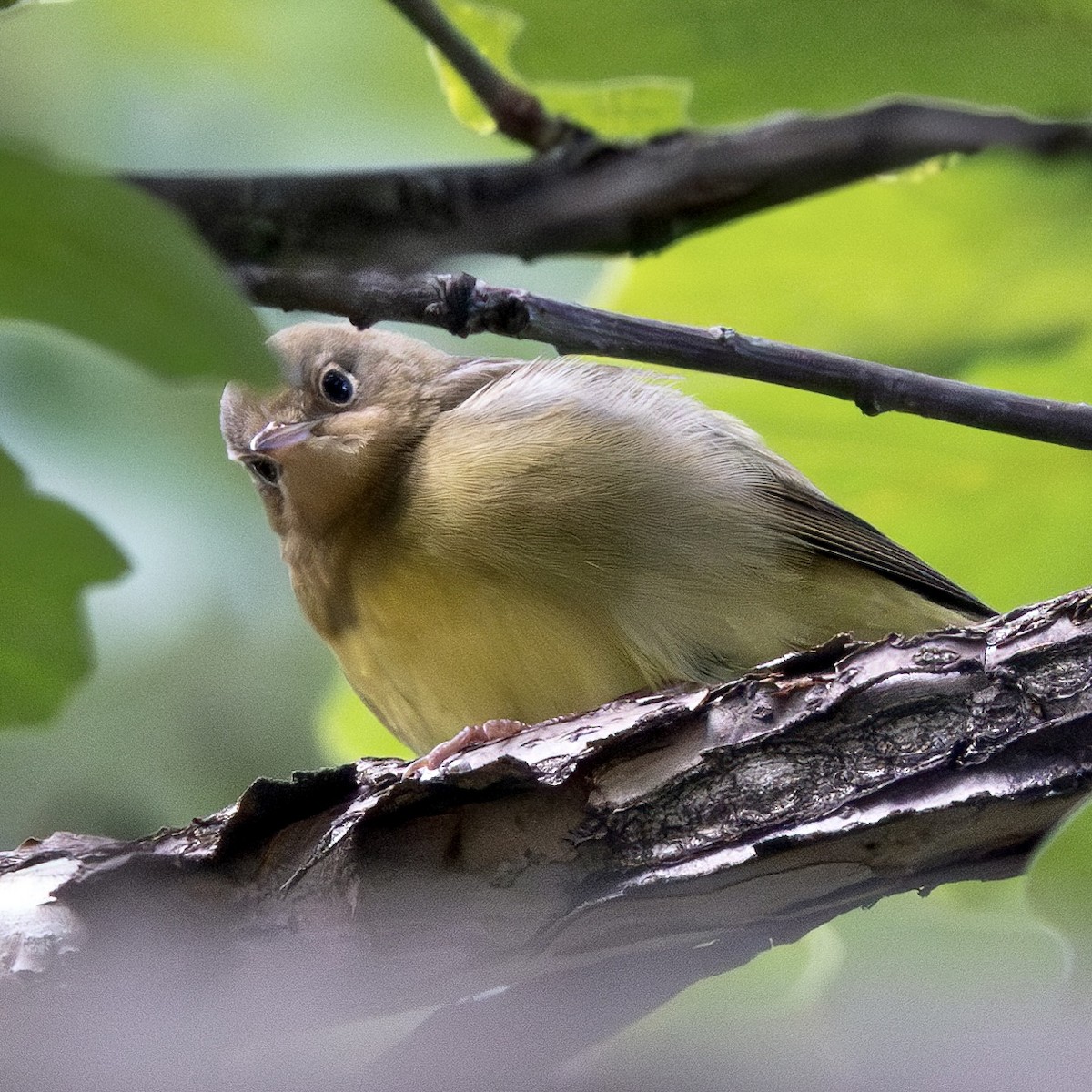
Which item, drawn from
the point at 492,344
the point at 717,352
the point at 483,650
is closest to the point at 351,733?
the point at 483,650

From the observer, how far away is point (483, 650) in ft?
9.91

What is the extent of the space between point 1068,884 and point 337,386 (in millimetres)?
2963

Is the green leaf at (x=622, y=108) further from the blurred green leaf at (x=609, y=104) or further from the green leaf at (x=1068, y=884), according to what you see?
the green leaf at (x=1068, y=884)

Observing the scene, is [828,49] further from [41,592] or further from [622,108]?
[622,108]

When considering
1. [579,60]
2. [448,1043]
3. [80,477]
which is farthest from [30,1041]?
[80,477]

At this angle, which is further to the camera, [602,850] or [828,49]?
[602,850]

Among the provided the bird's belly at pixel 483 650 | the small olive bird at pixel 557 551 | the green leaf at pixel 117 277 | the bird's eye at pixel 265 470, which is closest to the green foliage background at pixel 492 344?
the green leaf at pixel 117 277

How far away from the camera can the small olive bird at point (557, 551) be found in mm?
2988

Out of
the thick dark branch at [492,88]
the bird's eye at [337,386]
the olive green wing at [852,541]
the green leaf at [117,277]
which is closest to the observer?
the green leaf at [117,277]

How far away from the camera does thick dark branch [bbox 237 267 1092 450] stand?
1.92 m

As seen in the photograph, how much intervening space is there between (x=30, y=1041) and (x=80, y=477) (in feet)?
10.3

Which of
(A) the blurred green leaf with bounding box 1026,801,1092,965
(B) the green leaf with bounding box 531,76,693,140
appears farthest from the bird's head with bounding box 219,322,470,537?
(A) the blurred green leaf with bounding box 1026,801,1092,965

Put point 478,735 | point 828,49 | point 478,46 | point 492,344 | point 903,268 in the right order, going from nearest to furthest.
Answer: point 828,49 → point 478,46 → point 903,268 → point 478,735 → point 492,344

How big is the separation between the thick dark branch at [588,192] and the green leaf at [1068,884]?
6.44 feet
